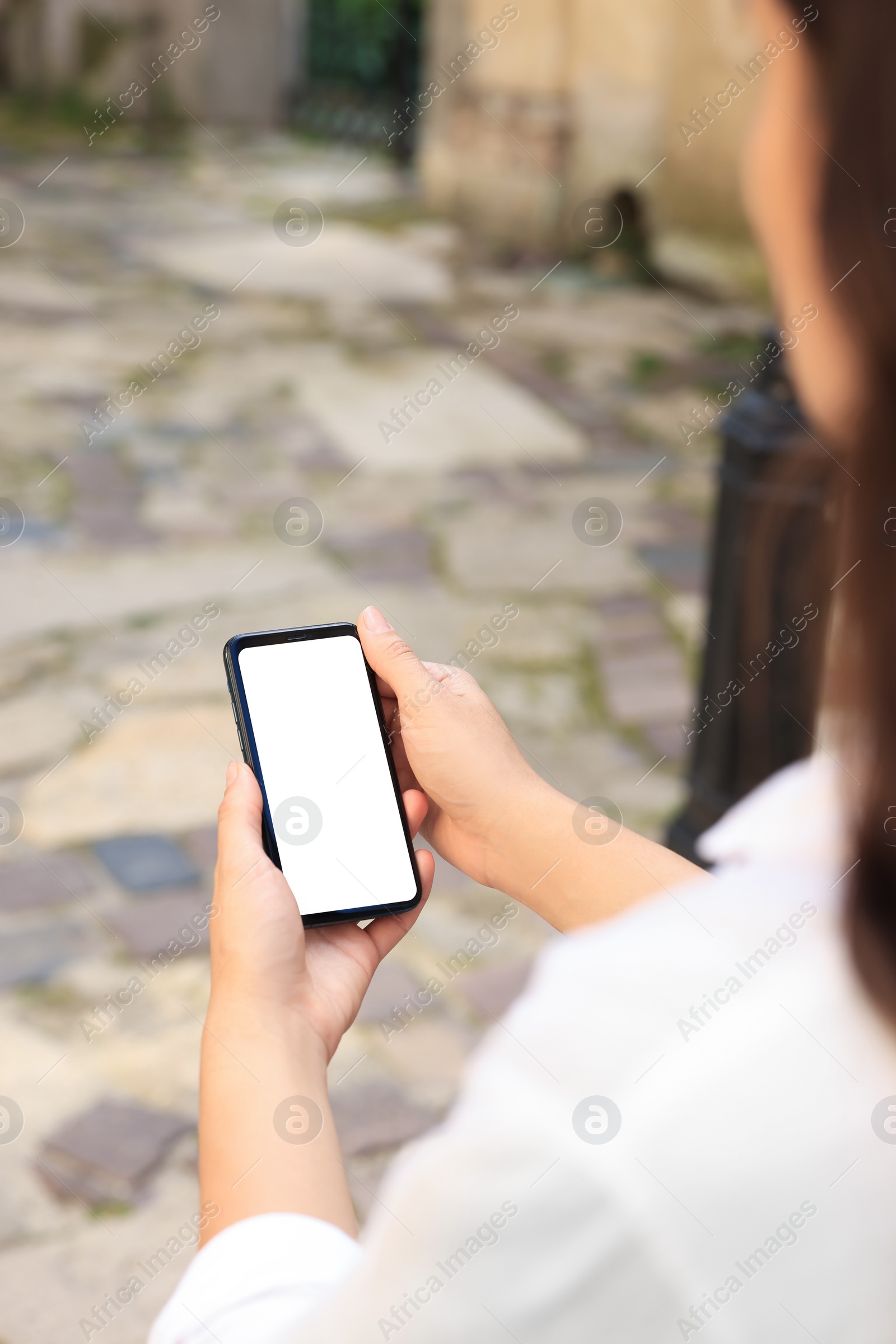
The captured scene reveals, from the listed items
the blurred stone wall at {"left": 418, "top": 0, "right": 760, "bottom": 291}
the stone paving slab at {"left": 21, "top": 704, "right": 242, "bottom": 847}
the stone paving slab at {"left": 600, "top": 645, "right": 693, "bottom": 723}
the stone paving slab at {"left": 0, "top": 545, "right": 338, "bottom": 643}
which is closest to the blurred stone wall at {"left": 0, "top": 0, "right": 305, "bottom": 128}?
the blurred stone wall at {"left": 418, "top": 0, "right": 760, "bottom": 291}

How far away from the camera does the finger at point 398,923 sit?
128 centimetres

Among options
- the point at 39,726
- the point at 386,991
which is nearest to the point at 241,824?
the point at 386,991

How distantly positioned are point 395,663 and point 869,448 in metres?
0.76

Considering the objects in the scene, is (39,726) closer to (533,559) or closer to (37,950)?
(37,950)

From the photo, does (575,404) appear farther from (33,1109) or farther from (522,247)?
(33,1109)

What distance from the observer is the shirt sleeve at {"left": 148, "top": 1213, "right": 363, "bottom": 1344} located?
0.85 m

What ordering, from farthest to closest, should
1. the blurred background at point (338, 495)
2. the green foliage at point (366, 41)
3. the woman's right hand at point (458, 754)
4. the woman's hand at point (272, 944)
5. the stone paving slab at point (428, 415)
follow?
1. the green foliage at point (366, 41)
2. the stone paving slab at point (428, 415)
3. the blurred background at point (338, 495)
4. the woman's right hand at point (458, 754)
5. the woman's hand at point (272, 944)

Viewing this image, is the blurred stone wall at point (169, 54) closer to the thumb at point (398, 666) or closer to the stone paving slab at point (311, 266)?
the stone paving slab at point (311, 266)

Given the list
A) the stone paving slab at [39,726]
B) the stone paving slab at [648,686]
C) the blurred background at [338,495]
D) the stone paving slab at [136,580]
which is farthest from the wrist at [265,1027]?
the stone paving slab at [136,580]

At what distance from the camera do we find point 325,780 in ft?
4.21

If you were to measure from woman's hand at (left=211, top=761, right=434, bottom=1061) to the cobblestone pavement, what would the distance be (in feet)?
2.98

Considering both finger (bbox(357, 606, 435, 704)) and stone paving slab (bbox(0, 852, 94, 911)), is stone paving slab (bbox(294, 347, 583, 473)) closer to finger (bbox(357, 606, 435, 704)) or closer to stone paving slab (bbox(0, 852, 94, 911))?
stone paving slab (bbox(0, 852, 94, 911))

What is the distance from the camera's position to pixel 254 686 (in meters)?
1.31

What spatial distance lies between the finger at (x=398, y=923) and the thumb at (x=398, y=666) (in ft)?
0.51
